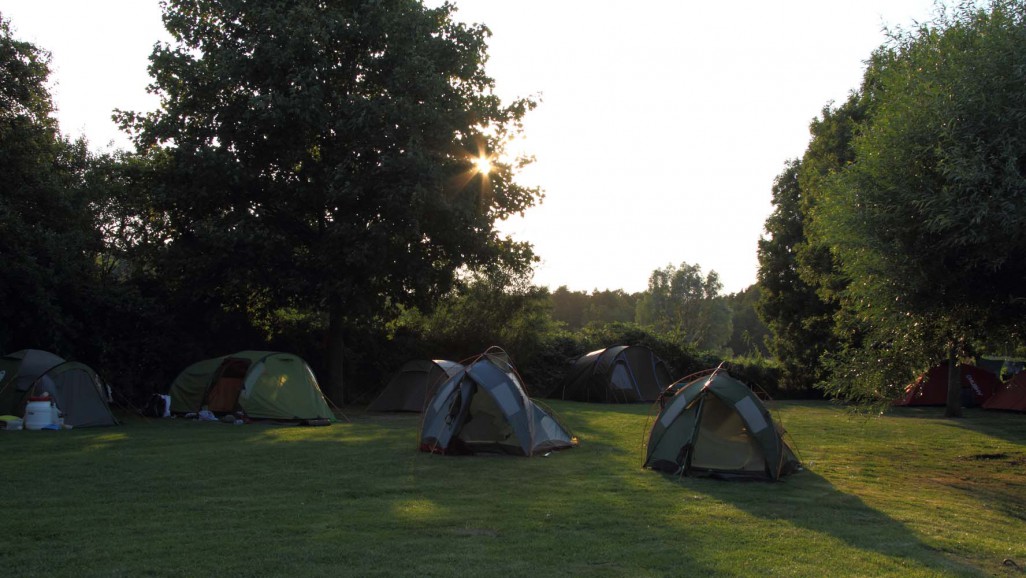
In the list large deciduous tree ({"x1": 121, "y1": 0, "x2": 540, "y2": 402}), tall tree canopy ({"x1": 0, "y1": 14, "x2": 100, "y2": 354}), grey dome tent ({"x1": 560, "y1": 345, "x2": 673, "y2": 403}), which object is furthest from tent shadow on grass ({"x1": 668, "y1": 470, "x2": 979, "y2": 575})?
grey dome tent ({"x1": 560, "y1": 345, "x2": 673, "y2": 403})

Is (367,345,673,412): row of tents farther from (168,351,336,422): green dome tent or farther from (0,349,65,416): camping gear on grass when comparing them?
(0,349,65,416): camping gear on grass

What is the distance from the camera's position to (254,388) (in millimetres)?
17812

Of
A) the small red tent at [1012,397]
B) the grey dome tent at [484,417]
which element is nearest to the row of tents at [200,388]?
the grey dome tent at [484,417]

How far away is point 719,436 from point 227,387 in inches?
477

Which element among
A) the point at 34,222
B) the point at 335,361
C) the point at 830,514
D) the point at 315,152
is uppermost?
the point at 315,152

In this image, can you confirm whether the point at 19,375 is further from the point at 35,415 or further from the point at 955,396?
the point at 955,396

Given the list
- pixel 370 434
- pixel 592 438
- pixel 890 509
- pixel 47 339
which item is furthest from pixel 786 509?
pixel 47 339

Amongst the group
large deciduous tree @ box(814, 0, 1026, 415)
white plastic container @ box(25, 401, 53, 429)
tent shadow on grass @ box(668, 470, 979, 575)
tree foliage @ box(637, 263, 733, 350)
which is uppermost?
tree foliage @ box(637, 263, 733, 350)

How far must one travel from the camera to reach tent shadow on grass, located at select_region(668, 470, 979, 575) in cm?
701

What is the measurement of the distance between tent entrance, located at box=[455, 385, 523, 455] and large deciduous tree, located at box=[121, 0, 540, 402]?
7.09 metres

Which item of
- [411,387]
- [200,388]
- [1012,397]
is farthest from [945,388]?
[200,388]

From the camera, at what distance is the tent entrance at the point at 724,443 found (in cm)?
1088

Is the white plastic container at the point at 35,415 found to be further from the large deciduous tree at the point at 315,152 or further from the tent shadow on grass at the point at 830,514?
the tent shadow on grass at the point at 830,514

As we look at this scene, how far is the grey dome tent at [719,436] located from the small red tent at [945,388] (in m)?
18.7
